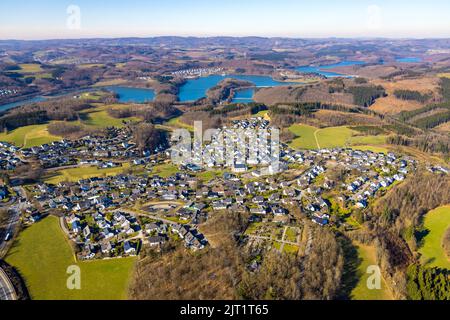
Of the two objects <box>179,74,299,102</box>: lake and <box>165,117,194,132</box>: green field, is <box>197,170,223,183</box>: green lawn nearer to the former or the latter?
<box>165,117,194,132</box>: green field

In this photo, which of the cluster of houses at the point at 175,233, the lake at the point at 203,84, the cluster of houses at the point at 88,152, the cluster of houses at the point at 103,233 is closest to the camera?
the cluster of houses at the point at 103,233

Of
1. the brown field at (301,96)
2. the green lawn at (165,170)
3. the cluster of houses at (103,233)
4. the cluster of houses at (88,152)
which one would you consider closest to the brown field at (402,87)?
the brown field at (301,96)

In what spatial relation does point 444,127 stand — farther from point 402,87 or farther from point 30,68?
point 30,68

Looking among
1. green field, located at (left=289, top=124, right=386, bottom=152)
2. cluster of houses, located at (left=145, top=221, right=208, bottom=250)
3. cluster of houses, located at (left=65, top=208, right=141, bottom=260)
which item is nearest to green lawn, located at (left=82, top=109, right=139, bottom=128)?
green field, located at (left=289, top=124, right=386, bottom=152)

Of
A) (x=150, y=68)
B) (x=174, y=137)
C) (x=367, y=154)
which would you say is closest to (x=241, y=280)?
(x=367, y=154)

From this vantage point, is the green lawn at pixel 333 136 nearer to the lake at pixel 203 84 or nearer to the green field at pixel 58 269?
the green field at pixel 58 269

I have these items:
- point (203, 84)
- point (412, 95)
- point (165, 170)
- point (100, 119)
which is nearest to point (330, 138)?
point (165, 170)
